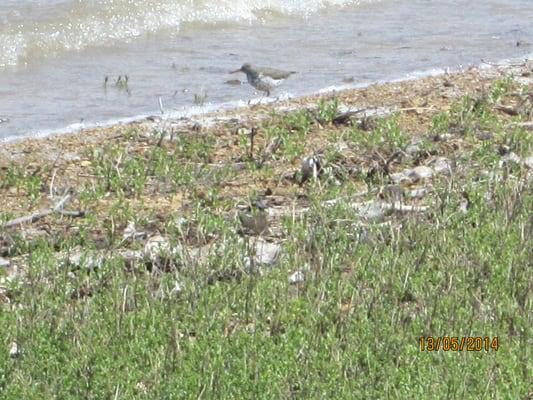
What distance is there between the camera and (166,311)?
17.6ft

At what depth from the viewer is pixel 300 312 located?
17.7ft

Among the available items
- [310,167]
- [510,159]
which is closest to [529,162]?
[510,159]

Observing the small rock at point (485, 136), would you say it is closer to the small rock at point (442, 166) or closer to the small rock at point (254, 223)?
the small rock at point (442, 166)

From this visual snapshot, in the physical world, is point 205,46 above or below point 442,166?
below

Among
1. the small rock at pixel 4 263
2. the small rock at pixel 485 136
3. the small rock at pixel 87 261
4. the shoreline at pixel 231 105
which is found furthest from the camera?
the shoreline at pixel 231 105

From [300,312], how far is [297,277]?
0.39 meters

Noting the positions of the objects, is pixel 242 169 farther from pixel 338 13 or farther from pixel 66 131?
pixel 338 13

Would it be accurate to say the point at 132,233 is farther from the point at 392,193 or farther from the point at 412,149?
the point at 412,149

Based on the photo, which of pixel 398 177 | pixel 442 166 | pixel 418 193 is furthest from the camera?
pixel 442 166

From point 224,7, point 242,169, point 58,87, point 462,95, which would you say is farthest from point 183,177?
point 224,7

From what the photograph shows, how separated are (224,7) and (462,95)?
533 cm

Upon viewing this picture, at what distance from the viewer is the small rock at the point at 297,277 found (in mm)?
5727
